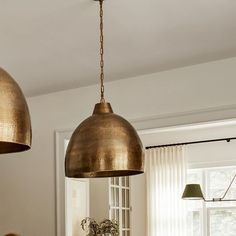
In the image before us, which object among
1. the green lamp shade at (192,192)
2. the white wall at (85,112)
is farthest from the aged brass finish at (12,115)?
the green lamp shade at (192,192)

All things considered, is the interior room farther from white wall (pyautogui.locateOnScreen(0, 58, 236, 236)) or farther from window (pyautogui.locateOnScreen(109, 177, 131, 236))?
window (pyautogui.locateOnScreen(109, 177, 131, 236))

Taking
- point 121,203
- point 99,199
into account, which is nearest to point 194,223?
point 121,203

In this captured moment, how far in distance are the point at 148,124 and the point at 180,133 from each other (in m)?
3.26

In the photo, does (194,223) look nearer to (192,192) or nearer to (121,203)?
(121,203)

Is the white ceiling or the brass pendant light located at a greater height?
the white ceiling

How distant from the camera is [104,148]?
7.69ft

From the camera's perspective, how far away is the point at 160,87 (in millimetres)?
4484

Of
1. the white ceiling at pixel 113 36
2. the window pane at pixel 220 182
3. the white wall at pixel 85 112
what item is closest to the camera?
the white ceiling at pixel 113 36

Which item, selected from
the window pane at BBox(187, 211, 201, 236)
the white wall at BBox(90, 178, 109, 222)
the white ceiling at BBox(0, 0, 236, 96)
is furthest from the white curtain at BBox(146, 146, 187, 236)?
the white ceiling at BBox(0, 0, 236, 96)

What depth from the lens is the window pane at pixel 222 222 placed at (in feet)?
24.5

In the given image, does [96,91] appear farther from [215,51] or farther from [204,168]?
[204,168]

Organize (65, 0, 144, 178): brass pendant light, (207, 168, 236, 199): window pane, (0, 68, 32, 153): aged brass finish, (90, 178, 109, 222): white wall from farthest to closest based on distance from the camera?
(90, 178, 109, 222): white wall
(207, 168, 236, 199): window pane
(65, 0, 144, 178): brass pendant light
(0, 68, 32, 153): aged brass finish

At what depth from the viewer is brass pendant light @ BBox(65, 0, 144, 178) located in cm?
234

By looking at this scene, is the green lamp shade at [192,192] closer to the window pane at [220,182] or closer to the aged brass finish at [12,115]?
the window pane at [220,182]
